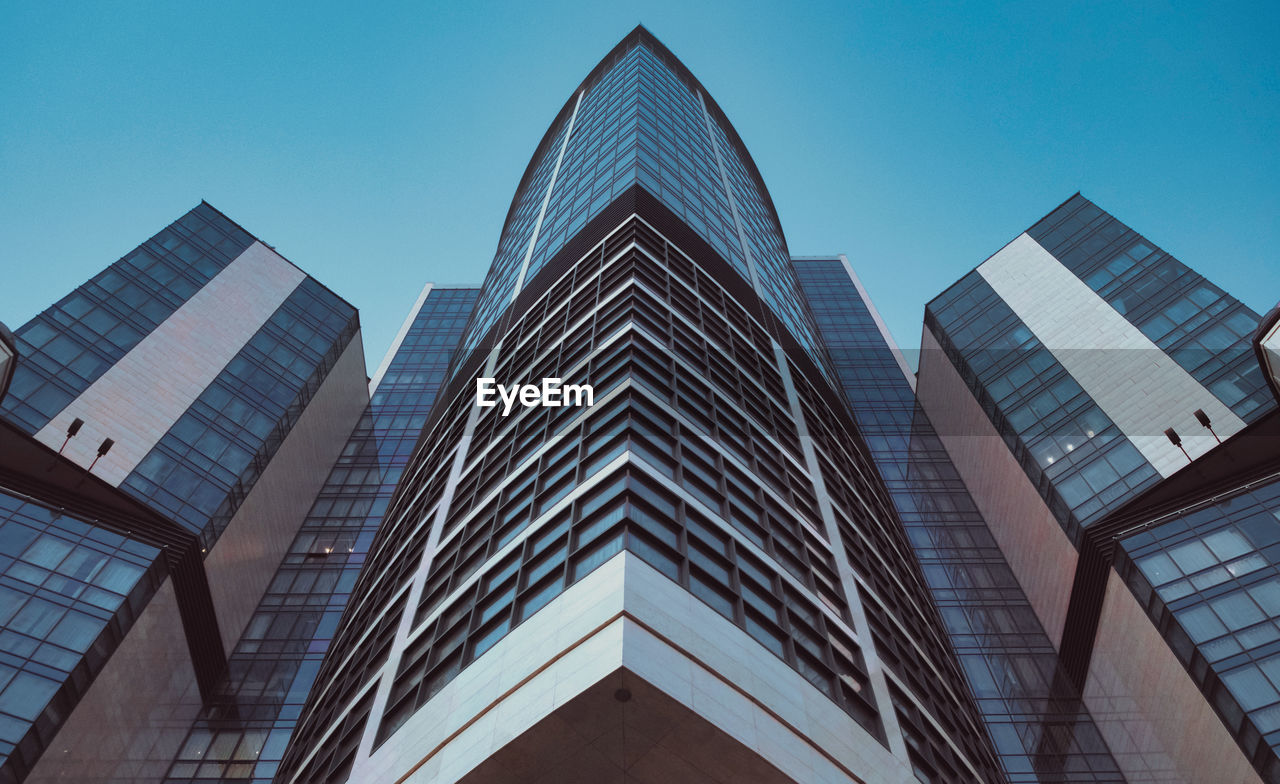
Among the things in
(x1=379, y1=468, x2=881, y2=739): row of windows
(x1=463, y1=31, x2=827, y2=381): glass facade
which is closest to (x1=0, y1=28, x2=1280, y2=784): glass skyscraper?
(x1=379, y1=468, x2=881, y2=739): row of windows

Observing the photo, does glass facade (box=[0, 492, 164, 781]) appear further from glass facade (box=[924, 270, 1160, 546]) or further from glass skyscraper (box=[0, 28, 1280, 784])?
glass facade (box=[924, 270, 1160, 546])

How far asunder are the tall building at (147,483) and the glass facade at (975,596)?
37.0m

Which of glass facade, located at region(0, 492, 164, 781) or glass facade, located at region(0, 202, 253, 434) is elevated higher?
glass facade, located at region(0, 202, 253, 434)

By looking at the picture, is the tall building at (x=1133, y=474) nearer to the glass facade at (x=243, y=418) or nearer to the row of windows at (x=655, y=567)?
the row of windows at (x=655, y=567)

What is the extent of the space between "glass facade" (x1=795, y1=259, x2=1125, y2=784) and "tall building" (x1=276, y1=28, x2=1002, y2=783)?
825 cm

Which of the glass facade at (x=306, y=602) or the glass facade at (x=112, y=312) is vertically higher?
the glass facade at (x=112, y=312)

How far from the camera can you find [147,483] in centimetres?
4422

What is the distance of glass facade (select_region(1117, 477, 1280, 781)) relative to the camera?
32344 millimetres

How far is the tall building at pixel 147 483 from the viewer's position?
34719 mm

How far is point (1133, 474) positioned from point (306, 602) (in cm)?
4350

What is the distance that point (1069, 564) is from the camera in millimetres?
45406

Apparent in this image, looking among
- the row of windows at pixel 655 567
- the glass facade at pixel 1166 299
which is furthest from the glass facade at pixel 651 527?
the glass facade at pixel 1166 299

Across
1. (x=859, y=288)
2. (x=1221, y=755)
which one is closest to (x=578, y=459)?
(x=1221, y=755)

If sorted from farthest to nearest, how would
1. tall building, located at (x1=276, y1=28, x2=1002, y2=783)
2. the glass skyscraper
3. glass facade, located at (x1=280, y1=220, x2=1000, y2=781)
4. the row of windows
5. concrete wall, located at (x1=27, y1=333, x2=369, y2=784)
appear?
concrete wall, located at (x1=27, y1=333, x2=369, y2=784)
glass facade, located at (x1=280, y1=220, x2=1000, y2=781)
the row of windows
the glass skyscraper
tall building, located at (x1=276, y1=28, x2=1002, y2=783)
